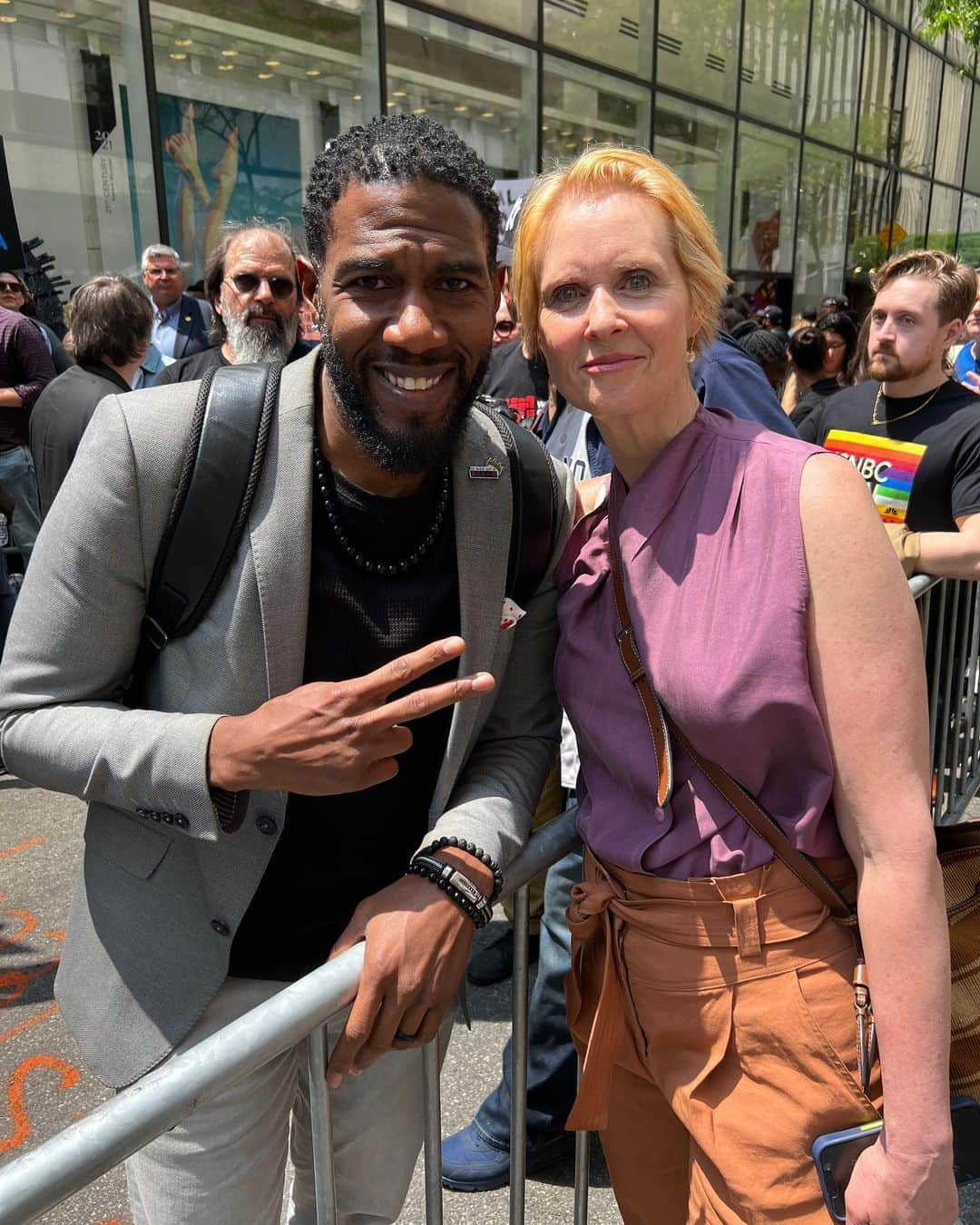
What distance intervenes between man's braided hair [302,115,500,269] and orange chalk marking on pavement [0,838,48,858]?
3.36 meters

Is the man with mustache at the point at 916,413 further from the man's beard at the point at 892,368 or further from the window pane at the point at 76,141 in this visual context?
the window pane at the point at 76,141

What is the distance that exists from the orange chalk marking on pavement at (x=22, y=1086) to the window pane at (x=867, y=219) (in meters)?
20.6

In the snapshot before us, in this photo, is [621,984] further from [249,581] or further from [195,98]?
[195,98]

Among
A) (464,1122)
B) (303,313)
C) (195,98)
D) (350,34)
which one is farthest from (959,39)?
(464,1122)

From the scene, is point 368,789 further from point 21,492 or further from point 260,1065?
point 21,492

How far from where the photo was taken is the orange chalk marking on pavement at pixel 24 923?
11.1ft

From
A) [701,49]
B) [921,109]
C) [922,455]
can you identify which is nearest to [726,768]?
[922,455]

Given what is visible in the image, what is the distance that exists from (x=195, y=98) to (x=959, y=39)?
22.2 meters

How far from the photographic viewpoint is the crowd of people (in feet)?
4.13

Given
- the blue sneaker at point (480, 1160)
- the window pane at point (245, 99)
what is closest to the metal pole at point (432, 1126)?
the blue sneaker at point (480, 1160)

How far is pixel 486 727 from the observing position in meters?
1.69

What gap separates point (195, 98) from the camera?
27.6 feet

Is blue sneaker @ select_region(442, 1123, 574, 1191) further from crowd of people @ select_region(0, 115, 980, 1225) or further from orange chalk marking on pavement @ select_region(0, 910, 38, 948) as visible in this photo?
orange chalk marking on pavement @ select_region(0, 910, 38, 948)

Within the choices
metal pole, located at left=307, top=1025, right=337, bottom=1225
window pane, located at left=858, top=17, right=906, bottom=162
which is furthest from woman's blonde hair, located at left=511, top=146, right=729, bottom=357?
window pane, located at left=858, top=17, right=906, bottom=162
